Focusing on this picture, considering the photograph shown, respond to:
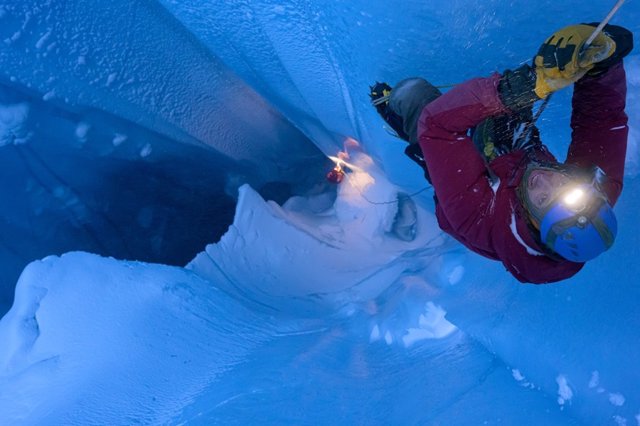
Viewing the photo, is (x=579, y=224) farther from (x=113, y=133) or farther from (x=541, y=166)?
(x=113, y=133)

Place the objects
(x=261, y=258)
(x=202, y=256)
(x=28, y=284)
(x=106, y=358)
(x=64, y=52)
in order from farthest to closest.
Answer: (x=261, y=258) < (x=202, y=256) < (x=64, y=52) < (x=28, y=284) < (x=106, y=358)

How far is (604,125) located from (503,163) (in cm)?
22

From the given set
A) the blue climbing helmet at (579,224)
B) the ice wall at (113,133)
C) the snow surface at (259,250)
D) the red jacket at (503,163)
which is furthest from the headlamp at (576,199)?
the ice wall at (113,133)

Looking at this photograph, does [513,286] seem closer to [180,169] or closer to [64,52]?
[180,169]

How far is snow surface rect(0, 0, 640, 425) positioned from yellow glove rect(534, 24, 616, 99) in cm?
38

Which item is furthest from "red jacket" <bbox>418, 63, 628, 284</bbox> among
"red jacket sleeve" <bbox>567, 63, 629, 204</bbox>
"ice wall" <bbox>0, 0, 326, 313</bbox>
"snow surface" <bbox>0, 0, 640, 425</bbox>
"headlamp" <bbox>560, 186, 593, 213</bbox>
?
"ice wall" <bbox>0, 0, 326, 313</bbox>

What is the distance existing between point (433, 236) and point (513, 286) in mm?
869

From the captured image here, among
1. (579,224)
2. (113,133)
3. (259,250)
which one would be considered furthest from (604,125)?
(113,133)

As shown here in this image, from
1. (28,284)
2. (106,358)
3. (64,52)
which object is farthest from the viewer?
(64,52)

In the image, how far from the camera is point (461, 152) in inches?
37.9

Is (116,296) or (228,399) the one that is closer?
(228,399)

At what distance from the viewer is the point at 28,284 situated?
5.38 feet

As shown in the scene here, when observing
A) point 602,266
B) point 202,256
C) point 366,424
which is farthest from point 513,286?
point 202,256

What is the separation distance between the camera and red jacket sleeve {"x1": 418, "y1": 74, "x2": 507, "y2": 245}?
92 centimetres
